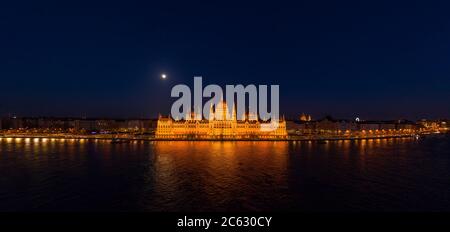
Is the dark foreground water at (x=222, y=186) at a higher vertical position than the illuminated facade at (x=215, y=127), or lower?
lower

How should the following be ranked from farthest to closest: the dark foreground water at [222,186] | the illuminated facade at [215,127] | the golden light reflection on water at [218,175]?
the illuminated facade at [215,127] < the golden light reflection on water at [218,175] < the dark foreground water at [222,186]

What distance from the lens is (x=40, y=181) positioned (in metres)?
26.1

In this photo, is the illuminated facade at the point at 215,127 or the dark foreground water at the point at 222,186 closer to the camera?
the dark foreground water at the point at 222,186

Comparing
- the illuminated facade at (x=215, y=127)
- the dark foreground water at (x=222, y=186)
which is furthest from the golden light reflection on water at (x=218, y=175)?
the illuminated facade at (x=215, y=127)

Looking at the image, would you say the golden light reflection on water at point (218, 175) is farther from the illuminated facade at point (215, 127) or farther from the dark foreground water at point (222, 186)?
the illuminated facade at point (215, 127)

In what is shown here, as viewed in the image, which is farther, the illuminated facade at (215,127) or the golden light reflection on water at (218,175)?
the illuminated facade at (215,127)

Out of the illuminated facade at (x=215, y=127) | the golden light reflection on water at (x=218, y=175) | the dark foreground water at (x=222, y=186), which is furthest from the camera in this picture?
the illuminated facade at (x=215, y=127)

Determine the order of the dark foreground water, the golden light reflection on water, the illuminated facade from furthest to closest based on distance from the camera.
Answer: the illuminated facade, the golden light reflection on water, the dark foreground water

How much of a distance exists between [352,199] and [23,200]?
66.6ft

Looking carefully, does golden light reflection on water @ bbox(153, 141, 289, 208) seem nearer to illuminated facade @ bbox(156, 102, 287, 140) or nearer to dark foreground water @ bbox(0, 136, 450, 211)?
dark foreground water @ bbox(0, 136, 450, 211)

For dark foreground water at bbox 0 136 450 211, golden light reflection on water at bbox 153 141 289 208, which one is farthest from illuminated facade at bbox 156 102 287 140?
dark foreground water at bbox 0 136 450 211
